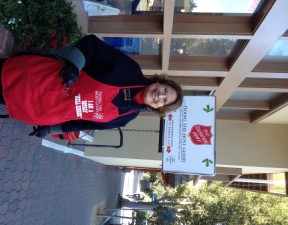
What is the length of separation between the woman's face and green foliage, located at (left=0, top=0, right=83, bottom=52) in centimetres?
177

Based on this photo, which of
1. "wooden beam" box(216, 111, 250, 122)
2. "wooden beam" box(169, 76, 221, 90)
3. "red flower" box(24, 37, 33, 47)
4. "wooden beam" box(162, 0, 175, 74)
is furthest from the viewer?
"wooden beam" box(216, 111, 250, 122)

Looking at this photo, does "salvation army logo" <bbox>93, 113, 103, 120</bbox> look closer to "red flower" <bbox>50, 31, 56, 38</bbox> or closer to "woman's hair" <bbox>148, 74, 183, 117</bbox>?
"woman's hair" <bbox>148, 74, 183, 117</bbox>

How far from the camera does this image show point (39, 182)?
5.66m

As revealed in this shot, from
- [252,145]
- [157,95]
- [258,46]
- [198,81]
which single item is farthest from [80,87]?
[252,145]

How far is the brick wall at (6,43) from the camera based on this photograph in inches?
147

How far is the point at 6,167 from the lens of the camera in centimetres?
445

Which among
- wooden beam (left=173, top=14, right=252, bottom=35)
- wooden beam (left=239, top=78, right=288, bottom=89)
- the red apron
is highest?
wooden beam (left=173, top=14, right=252, bottom=35)

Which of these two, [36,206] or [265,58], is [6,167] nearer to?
[36,206]

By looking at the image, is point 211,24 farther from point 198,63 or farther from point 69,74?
point 69,74

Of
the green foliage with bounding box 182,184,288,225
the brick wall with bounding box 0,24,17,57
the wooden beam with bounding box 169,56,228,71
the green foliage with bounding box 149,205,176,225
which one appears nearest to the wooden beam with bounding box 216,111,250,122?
the wooden beam with bounding box 169,56,228,71

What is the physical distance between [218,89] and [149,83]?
390 cm

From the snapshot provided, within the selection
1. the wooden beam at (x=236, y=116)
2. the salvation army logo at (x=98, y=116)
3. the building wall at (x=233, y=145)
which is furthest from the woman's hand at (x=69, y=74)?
the wooden beam at (x=236, y=116)

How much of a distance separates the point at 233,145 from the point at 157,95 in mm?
5481

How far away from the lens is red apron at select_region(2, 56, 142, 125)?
2660 mm
